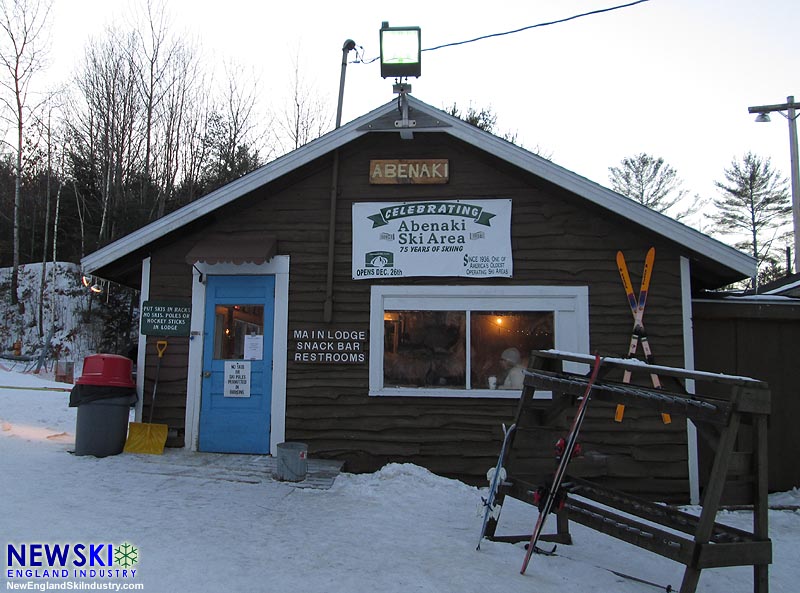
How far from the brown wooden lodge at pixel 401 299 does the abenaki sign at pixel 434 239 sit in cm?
2

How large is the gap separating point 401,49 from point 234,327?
13.2ft

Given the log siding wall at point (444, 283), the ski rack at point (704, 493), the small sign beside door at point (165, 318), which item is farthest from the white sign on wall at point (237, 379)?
the ski rack at point (704, 493)

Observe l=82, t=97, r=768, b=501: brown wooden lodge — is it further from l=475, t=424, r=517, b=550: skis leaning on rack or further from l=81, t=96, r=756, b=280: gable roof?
l=475, t=424, r=517, b=550: skis leaning on rack

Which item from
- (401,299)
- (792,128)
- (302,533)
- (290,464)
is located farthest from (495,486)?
(792,128)

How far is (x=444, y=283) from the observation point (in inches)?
289

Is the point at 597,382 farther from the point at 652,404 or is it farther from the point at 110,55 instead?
the point at 110,55

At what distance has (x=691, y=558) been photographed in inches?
135

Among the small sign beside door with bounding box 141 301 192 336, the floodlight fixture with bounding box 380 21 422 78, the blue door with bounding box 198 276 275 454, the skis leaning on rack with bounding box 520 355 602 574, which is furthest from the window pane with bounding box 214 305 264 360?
the skis leaning on rack with bounding box 520 355 602 574

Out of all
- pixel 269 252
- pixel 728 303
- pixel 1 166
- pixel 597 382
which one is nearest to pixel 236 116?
pixel 1 166

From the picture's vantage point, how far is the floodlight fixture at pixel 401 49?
699 cm

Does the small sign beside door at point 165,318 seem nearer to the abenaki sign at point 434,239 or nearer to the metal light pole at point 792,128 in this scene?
the abenaki sign at point 434,239

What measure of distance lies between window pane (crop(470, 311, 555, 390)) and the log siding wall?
1.28 feet

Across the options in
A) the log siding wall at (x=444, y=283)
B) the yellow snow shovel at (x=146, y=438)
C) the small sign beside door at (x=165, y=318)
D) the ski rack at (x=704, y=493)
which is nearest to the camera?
the ski rack at (x=704, y=493)

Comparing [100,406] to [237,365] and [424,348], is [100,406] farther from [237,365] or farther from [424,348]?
[424,348]
